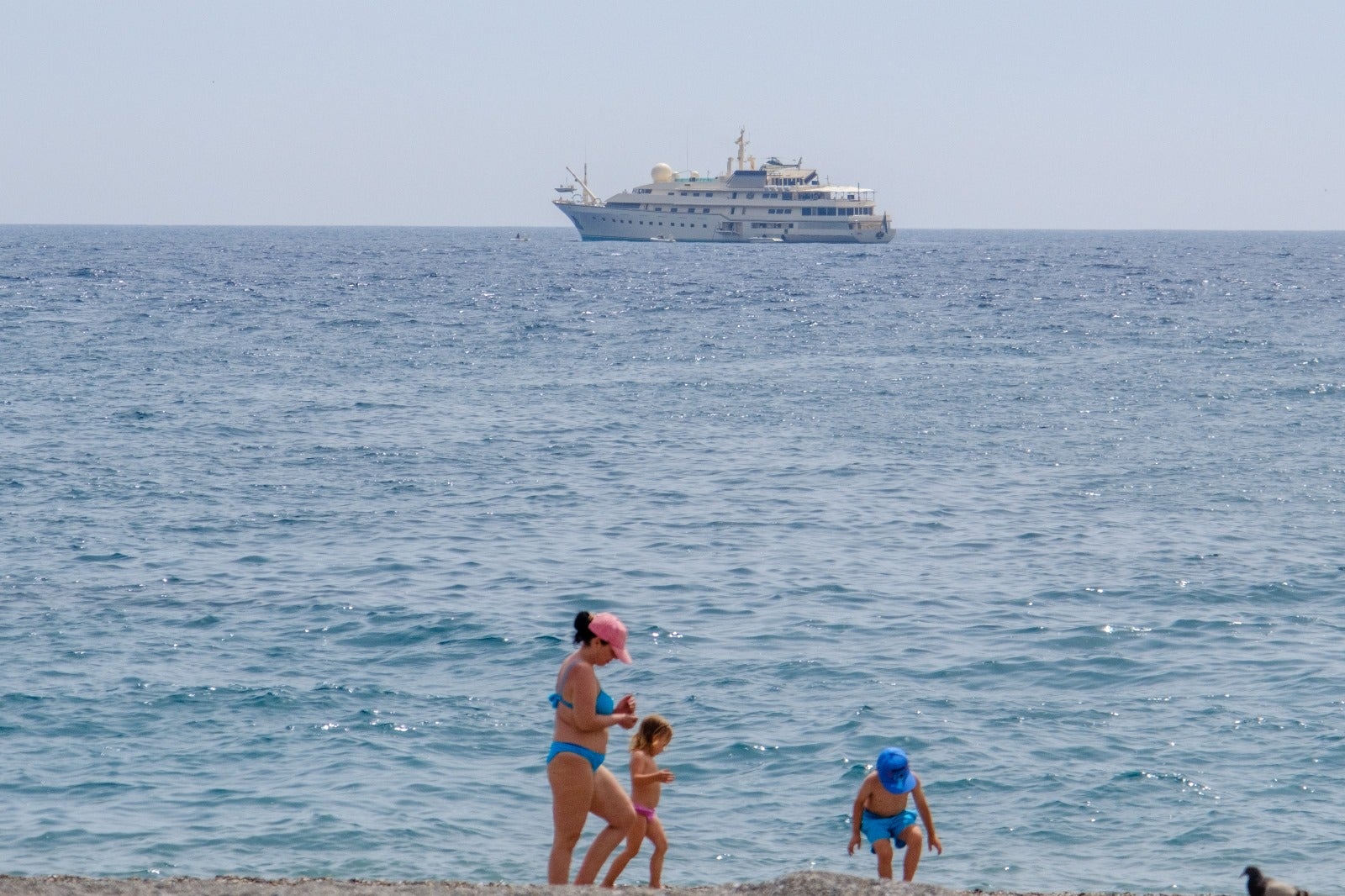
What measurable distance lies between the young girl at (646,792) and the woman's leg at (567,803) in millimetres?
298

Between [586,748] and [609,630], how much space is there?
0.78 m

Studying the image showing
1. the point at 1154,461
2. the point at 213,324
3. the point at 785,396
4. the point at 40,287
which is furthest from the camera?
the point at 40,287

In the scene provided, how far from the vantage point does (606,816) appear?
7.78 meters

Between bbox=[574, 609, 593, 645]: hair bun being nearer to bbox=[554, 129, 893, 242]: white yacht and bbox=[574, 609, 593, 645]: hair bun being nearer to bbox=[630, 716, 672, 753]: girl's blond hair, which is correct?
bbox=[630, 716, 672, 753]: girl's blond hair

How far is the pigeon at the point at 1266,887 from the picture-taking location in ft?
22.3

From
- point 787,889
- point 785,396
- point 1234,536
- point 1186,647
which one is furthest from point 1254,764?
point 785,396

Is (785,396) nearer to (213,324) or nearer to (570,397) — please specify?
(570,397)

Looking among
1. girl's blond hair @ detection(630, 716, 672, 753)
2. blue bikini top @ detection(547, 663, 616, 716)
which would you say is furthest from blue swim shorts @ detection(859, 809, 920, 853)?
blue bikini top @ detection(547, 663, 616, 716)

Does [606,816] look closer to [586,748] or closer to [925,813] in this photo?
[586,748]

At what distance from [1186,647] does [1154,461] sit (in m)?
11.6

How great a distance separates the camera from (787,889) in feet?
21.9

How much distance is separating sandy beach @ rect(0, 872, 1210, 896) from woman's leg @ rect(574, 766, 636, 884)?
67 centimetres

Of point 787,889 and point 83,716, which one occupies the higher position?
point 787,889

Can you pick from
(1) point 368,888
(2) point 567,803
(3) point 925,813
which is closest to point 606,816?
(2) point 567,803
